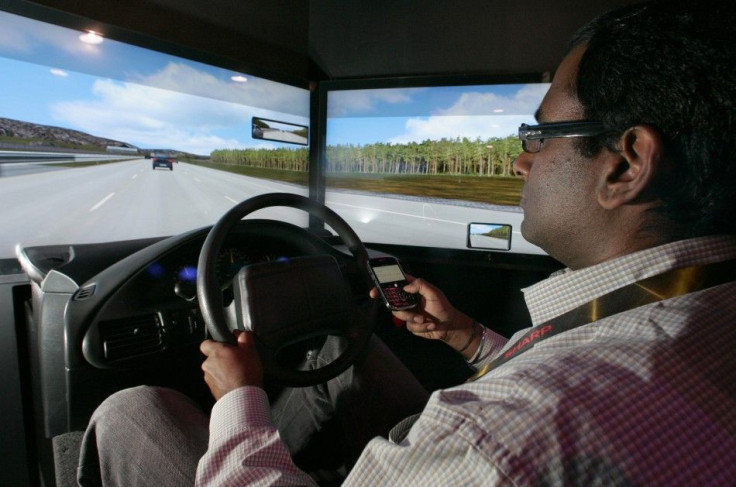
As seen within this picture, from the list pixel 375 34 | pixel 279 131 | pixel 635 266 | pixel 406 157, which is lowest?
pixel 635 266

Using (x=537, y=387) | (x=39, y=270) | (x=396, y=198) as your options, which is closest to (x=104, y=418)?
(x=39, y=270)

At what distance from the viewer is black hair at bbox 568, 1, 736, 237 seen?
651 millimetres

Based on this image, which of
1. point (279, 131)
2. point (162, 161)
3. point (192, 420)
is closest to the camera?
point (192, 420)

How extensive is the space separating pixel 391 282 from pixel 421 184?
6.96ft

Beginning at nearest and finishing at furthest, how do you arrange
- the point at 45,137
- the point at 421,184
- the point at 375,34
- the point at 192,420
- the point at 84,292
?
the point at 192,420 < the point at 84,292 < the point at 45,137 < the point at 375,34 < the point at 421,184

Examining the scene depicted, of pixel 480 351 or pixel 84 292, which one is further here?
pixel 480 351

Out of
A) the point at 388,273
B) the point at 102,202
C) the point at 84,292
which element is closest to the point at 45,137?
the point at 102,202

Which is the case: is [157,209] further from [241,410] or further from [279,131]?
[241,410]

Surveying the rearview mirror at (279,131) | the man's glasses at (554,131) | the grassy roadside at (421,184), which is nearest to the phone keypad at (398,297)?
the man's glasses at (554,131)

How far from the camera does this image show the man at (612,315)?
17.9 inches

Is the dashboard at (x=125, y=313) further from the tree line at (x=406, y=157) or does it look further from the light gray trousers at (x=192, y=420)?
the tree line at (x=406, y=157)

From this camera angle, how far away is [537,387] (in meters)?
0.49

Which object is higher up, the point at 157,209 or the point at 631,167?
the point at 631,167

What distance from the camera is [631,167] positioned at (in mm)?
721
